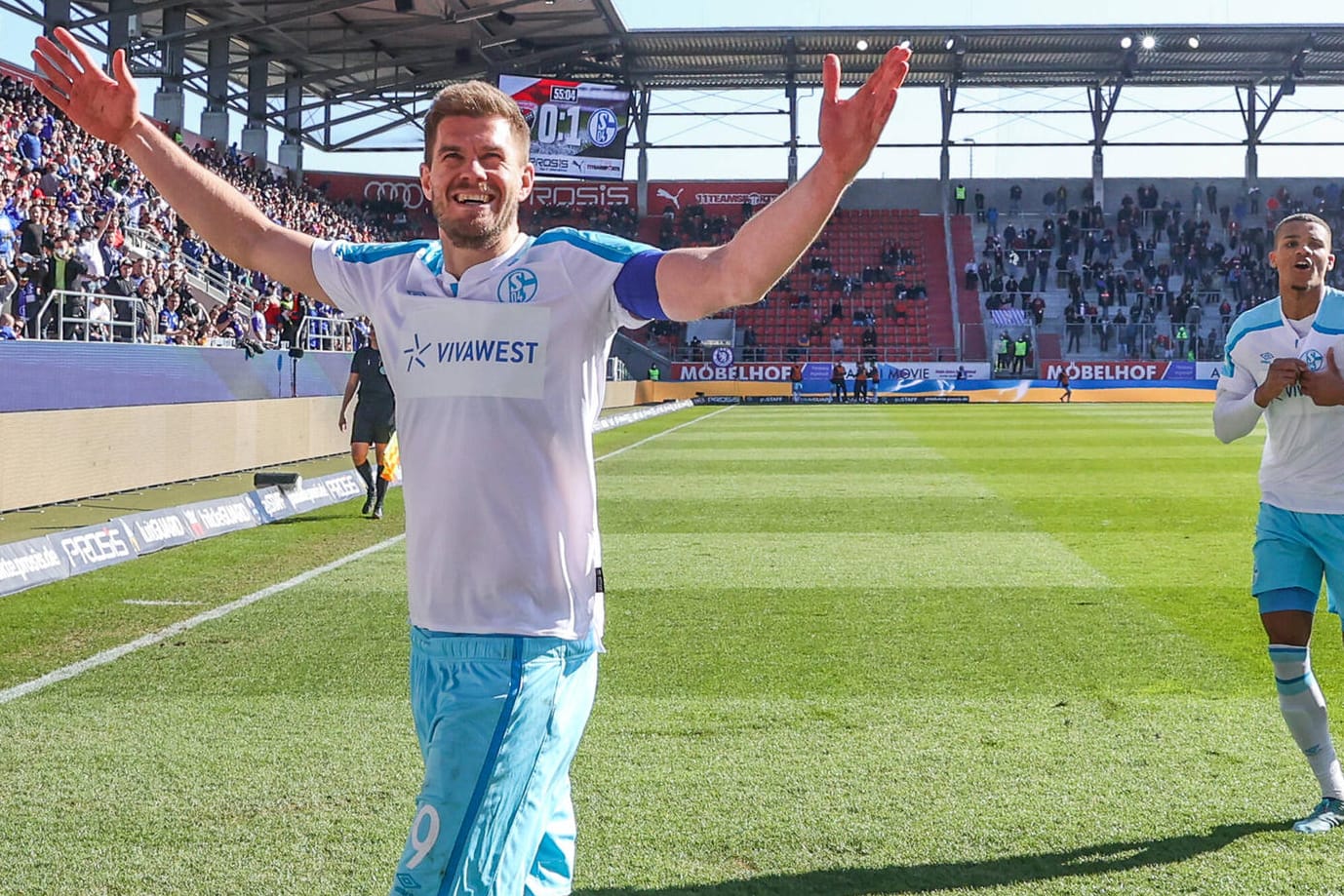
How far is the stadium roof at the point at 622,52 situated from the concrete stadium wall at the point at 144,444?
899 inches

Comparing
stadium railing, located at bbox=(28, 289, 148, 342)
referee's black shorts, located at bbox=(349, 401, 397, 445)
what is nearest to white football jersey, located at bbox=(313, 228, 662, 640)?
referee's black shorts, located at bbox=(349, 401, 397, 445)

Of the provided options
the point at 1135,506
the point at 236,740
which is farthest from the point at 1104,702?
the point at 1135,506

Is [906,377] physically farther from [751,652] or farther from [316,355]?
[751,652]

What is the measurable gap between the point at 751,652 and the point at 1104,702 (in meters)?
2.10

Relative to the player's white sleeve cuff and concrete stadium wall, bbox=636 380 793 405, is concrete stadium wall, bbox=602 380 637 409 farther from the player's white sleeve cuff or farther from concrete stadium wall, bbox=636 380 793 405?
the player's white sleeve cuff

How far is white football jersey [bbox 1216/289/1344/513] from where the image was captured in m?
5.39

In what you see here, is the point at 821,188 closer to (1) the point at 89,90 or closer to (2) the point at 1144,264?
(1) the point at 89,90

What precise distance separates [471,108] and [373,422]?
12.2 metres

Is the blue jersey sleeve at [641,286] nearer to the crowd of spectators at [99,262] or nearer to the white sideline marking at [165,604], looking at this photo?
the white sideline marking at [165,604]

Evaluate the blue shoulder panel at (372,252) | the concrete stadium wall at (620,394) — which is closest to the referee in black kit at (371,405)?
the blue shoulder panel at (372,252)

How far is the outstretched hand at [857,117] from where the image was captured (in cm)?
273

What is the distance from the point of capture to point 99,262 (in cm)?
2081

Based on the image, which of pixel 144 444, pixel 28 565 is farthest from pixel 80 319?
pixel 28 565

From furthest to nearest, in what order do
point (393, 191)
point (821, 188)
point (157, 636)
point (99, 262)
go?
1. point (393, 191)
2. point (99, 262)
3. point (157, 636)
4. point (821, 188)
